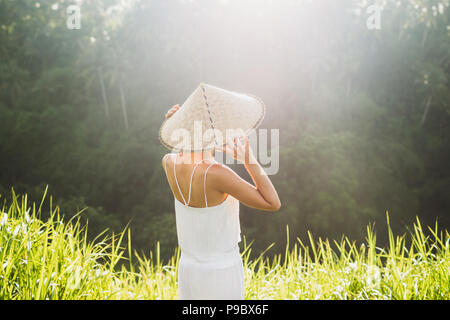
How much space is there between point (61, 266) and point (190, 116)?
3.49ft

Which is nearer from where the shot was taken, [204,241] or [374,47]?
[204,241]

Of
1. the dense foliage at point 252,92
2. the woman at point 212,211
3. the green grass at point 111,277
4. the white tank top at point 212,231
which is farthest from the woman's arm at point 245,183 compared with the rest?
the dense foliage at point 252,92

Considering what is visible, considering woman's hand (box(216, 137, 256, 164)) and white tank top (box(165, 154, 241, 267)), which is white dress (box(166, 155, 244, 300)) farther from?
woman's hand (box(216, 137, 256, 164))

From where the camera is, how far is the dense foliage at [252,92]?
16.1m

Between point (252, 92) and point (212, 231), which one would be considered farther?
→ point (252, 92)

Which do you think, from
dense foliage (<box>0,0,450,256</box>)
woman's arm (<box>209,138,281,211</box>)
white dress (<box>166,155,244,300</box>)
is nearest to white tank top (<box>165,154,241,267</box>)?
white dress (<box>166,155,244,300</box>)

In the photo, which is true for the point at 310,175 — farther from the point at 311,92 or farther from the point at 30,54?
the point at 30,54

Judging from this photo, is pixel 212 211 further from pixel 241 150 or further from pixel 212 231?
pixel 241 150

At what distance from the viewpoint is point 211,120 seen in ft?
4.25

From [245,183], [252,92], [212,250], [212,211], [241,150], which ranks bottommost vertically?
[212,250]

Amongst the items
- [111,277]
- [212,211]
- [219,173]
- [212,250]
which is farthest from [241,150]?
[111,277]

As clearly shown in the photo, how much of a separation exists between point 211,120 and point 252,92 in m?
18.6

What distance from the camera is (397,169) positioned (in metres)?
17.8
